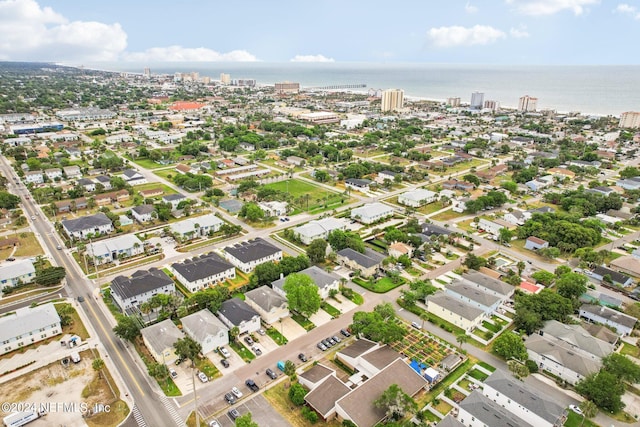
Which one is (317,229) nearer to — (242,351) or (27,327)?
(242,351)

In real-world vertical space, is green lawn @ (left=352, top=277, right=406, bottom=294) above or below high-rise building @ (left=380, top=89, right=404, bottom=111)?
below

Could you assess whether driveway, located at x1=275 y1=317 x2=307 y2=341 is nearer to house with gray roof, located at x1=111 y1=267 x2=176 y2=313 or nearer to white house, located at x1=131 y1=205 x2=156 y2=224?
house with gray roof, located at x1=111 y1=267 x2=176 y2=313

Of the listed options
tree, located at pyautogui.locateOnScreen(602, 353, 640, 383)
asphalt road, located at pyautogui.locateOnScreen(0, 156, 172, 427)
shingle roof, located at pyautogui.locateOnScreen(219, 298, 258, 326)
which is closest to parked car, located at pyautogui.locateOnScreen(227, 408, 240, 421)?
asphalt road, located at pyautogui.locateOnScreen(0, 156, 172, 427)

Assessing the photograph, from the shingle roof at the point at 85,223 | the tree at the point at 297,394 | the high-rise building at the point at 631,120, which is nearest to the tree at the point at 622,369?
the tree at the point at 297,394

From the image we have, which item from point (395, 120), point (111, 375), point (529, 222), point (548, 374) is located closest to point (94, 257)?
point (111, 375)

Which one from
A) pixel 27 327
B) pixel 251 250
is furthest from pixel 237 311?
pixel 27 327

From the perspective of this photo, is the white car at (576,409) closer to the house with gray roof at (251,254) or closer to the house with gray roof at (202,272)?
the house with gray roof at (251,254)
